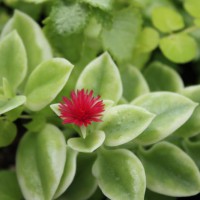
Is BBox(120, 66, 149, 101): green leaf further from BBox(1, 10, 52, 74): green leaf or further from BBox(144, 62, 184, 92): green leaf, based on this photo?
BBox(1, 10, 52, 74): green leaf

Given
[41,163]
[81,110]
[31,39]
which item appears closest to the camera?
[81,110]

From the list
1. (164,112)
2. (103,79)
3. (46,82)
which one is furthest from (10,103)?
(164,112)

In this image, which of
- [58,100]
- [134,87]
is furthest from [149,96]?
[58,100]

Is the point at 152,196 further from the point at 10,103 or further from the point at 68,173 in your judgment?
the point at 10,103

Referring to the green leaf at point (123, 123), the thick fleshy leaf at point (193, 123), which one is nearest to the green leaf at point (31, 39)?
the green leaf at point (123, 123)

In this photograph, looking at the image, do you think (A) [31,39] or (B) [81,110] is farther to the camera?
(A) [31,39]

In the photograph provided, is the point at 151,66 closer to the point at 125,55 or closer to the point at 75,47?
the point at 125,55

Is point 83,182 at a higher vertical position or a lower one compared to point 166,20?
lower
